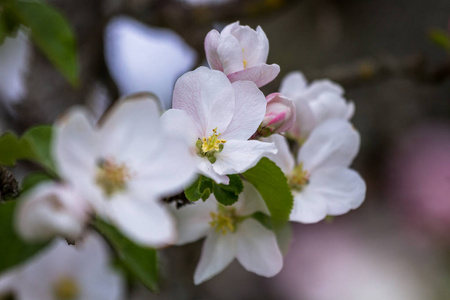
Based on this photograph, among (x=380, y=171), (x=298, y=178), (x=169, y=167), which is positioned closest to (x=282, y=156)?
(x=298, y=178)

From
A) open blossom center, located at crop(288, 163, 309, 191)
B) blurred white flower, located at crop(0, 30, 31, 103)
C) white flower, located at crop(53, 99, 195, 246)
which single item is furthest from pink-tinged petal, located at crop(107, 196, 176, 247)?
blurred white flower, located at crop(0, 30, 31, 103)

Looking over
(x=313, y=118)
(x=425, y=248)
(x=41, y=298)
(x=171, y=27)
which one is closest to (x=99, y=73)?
(x=171, y=27)

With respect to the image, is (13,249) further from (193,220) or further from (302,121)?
(302,121)

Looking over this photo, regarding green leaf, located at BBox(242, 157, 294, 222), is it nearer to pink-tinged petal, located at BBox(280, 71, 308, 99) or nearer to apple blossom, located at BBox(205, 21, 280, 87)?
apple blossom, located at BBox(205, 21, 280, 87)

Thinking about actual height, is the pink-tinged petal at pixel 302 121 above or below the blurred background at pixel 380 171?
above

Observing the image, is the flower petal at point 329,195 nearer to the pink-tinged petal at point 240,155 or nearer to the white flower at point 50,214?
the pink-tinged petal at point 240,155

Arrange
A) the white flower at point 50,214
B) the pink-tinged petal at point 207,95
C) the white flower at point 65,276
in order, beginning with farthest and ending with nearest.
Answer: the pink-tinged petal at point 207,95
the white flower at point 65,276
the white flower at point 50,214

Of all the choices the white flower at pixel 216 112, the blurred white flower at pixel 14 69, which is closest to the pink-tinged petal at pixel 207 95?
the white flower at pixel 216 112
